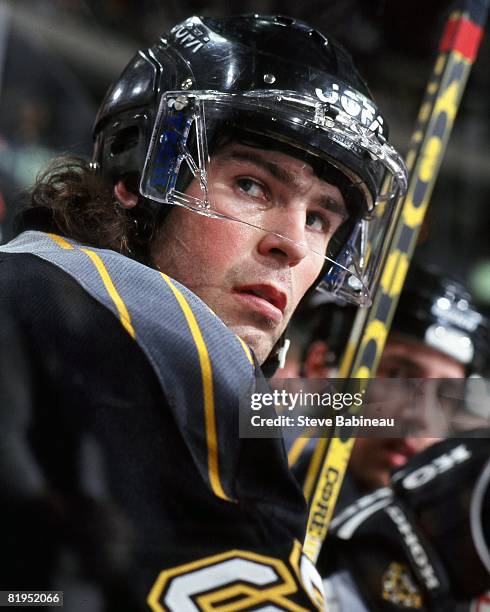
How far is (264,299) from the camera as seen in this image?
3.58 feet

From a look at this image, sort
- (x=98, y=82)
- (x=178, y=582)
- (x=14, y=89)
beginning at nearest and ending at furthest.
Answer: (x=178, y=582) < (x=14, y=89) < (x=98, y=82)

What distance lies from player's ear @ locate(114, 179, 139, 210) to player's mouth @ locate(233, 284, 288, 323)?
0.20 metres

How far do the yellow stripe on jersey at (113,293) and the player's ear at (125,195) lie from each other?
36 cm

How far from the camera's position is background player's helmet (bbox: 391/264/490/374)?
179cm

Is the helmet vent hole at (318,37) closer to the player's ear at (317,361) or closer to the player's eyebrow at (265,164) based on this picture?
the player's eyebrow at (265,164)

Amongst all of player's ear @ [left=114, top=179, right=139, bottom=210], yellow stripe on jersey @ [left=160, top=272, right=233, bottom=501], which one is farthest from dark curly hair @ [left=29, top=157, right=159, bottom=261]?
yellow stripe on jersey @ [left=160, top=272, right=233, bottom=501]

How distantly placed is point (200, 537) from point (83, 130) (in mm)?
2121

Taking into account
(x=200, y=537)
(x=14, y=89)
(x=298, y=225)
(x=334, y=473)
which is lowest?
(x=334, y=473)

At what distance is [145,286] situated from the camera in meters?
0.77

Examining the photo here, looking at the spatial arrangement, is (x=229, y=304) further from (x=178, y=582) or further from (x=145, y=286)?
(x=178, y=582)

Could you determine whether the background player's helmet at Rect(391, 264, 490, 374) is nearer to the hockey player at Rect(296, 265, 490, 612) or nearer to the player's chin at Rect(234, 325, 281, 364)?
the hockey player at Rect(296, 265, 490, 612)

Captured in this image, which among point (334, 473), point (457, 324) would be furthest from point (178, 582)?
point (457, 324)

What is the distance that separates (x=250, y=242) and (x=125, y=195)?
21cm

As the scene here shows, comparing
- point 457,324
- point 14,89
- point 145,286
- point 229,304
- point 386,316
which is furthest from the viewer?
point 14,89
